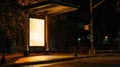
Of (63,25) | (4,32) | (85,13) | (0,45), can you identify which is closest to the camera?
(4,32)

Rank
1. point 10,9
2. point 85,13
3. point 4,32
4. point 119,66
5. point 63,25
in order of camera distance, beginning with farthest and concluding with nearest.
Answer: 1. point 85,13
2. point 63,25
3. point 4,32
4. point 10,9
5. point 119,66

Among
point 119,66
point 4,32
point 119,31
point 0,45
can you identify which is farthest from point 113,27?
point 119,66

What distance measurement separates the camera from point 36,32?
32.6 m

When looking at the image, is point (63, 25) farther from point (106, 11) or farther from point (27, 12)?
point (27, 12)

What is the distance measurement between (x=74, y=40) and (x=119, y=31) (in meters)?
7.78

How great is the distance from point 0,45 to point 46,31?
10.3 meters

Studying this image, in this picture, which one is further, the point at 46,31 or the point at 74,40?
the point at 74,40

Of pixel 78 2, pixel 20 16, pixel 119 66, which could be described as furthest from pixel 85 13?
pixel 119 66

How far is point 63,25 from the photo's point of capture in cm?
4997

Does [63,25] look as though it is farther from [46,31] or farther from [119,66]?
[119,66]

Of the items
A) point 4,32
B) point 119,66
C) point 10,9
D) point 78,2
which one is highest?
point 78,2

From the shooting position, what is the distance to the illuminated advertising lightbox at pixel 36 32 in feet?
105

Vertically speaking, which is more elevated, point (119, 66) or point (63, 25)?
point (63, 25)

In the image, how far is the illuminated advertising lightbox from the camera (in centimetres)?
3216
